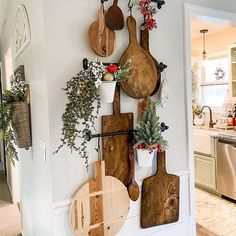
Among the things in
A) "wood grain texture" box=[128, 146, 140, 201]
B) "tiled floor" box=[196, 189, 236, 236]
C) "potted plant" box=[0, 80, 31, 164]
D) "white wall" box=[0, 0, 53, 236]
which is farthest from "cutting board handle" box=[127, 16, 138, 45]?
"tiled floor" box=[196, 189, 236, 236]

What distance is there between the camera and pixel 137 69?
1601mm

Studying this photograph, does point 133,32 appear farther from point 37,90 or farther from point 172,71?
point 37,90

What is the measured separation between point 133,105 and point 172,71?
1.31ft

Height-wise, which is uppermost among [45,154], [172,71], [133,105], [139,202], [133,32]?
[133,32]

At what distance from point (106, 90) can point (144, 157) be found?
0.49 meters

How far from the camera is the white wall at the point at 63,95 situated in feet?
4.61

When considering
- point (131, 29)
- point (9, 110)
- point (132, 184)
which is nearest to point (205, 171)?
point (132, 184)

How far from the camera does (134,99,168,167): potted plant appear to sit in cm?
154

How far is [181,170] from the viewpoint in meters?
1.87

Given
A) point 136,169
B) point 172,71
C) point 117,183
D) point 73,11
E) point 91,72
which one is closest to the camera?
point 91,72

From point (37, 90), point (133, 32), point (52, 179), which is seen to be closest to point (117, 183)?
point (52, 179)

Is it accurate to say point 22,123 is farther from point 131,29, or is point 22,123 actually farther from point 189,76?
point 189,76

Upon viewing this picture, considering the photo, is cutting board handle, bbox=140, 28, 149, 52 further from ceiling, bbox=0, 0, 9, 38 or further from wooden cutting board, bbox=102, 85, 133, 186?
ceiling, bbox=0, 0, 9, 38

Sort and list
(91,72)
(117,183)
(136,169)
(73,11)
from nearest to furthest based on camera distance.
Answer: (91,72)
(73,11)
(117,183)
(136,169)
